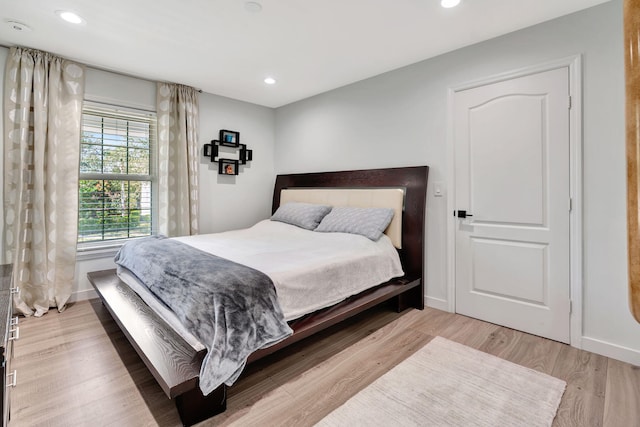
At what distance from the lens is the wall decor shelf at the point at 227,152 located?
13.0ft

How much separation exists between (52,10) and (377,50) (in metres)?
2.46

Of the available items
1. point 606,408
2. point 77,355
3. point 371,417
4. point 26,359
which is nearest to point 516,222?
point 606,408

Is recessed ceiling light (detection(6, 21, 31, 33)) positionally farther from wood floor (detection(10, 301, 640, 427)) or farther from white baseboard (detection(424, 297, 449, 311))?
white baseboard (detection(424, 297, 449, 311))

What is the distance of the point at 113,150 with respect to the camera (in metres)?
3.40

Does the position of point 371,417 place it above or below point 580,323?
below

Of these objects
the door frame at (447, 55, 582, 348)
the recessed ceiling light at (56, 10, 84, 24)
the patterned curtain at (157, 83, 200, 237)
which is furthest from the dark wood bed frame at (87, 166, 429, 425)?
the recessed ceiling light at (56, 10, 84, 24)

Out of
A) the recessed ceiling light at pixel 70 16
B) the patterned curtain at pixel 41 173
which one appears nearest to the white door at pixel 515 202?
the recessed ceiling light at pixel 70 16

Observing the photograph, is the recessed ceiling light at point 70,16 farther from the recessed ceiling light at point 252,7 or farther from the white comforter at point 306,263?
the white comforter at point 306,263

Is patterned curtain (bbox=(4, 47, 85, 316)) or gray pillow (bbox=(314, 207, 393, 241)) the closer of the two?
patterned curtain (bbox=(4, 47, 85, 316))

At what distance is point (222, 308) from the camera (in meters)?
1.59

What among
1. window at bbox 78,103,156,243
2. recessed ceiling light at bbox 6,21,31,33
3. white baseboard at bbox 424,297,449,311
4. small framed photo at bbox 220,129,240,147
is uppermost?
recessed ceiling light at bbox 6,21,31,33

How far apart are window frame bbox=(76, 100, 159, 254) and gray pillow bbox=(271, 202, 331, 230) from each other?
4.91ft

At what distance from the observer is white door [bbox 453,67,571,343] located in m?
2.29

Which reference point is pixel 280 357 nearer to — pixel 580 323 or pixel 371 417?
pixel 371 417
